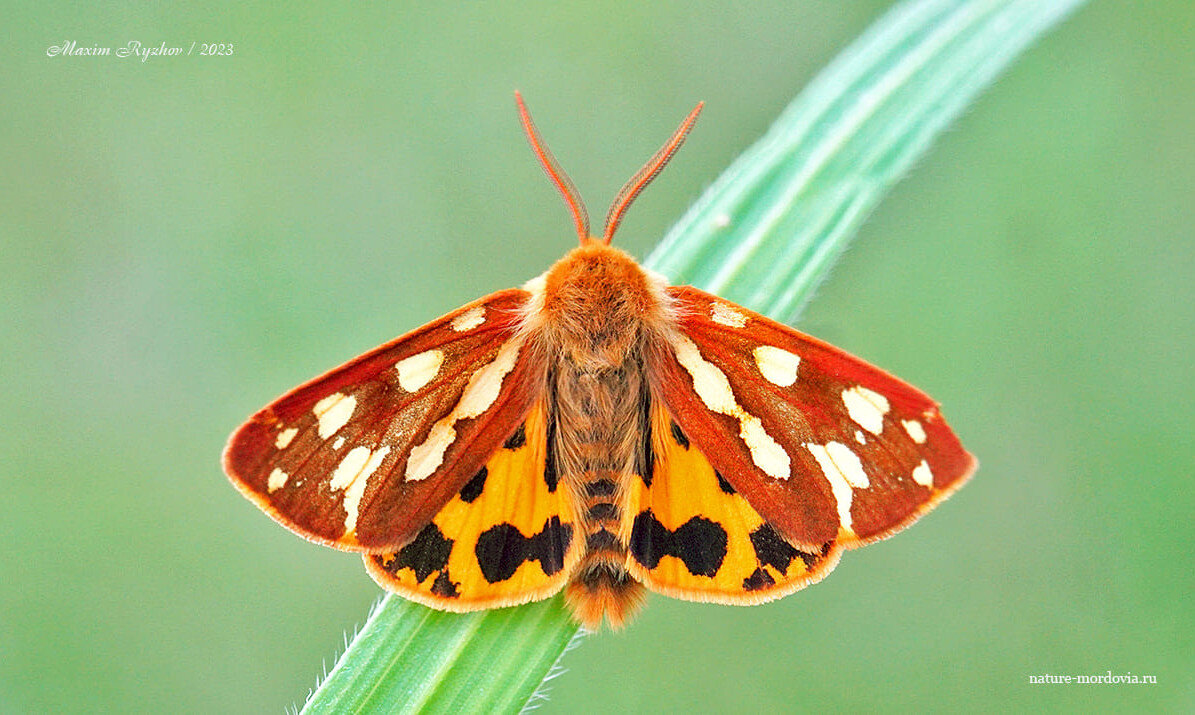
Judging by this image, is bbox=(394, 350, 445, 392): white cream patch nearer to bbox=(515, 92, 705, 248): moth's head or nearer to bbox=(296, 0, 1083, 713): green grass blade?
bbox=(515, 92, 705, 248): moth's head

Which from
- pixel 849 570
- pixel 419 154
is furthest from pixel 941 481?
pixel 419 154

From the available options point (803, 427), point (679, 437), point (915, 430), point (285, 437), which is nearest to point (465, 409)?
point (285, 437)

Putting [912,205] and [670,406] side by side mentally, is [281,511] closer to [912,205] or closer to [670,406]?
[670,406]

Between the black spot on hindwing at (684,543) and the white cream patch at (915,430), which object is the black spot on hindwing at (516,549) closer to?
the black spot on hindwing at (684,543)

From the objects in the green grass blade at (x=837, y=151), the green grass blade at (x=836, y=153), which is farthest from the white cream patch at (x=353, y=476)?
the green grass blade at (x=836, y=153)

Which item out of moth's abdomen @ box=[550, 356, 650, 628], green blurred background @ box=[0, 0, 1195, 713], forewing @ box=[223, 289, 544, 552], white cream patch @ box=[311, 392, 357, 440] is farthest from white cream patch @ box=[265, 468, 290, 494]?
green blurred background @ box=[0, 0, 1195, 713]

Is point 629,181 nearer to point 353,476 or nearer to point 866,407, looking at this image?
point 866,407
